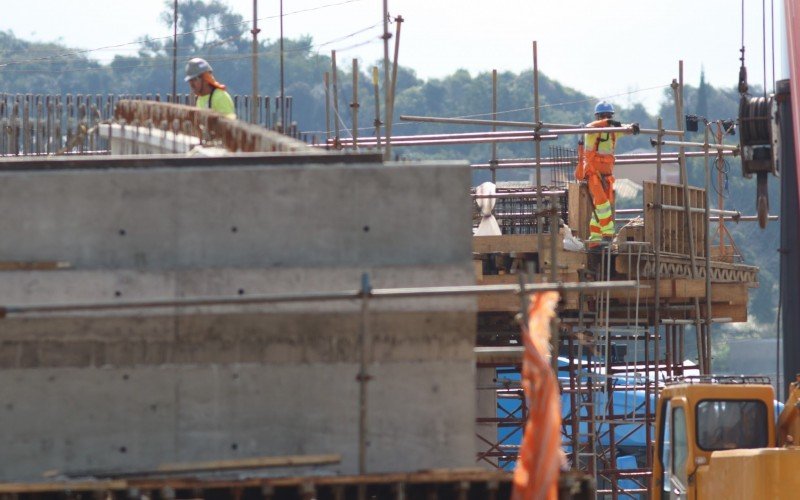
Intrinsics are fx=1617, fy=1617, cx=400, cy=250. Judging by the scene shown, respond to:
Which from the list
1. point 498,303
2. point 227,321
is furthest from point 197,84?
point 227,321

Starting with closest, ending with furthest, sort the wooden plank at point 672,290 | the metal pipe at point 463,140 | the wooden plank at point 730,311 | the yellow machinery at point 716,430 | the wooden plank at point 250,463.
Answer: the wooden plank at point 250,463
the yellow machinery at point 716,430
the metal pipe at point 463,140
the wooden plank at point 672,290
the wooden plank at point 730,311

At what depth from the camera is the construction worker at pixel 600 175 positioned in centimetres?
2248

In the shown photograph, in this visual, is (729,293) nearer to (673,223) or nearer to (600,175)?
(673,223)

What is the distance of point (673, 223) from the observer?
23.2 m

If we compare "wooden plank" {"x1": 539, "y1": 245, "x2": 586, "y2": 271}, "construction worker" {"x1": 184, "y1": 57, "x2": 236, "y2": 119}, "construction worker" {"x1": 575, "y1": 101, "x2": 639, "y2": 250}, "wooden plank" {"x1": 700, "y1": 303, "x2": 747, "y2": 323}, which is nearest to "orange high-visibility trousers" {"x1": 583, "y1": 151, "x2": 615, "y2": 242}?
"construction worker" {"x1": 575, "y1": 101, "x2": 639, "y2": 250}

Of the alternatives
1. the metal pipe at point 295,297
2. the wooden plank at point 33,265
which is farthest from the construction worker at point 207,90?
the metal pipe at point 295,297

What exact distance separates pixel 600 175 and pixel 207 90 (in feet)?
24.9

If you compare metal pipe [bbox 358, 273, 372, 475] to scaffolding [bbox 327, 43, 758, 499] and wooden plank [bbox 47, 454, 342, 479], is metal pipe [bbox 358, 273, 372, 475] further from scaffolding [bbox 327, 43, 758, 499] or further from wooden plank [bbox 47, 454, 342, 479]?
scaffolding [bbox 327, 43, 758, 499]

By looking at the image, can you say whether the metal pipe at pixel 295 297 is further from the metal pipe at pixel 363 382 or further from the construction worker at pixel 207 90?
the construction worker at pixel 207 90

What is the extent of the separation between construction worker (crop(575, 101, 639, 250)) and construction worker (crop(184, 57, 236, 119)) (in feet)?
22.9

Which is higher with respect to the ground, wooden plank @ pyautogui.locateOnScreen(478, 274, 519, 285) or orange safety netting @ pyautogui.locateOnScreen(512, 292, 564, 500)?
wooden plank @ pyautogui.locateOnScreen(478, 274, 519, 285)

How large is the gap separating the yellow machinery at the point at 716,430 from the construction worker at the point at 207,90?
5.40 m

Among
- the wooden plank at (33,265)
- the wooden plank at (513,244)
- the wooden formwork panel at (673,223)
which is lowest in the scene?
the wooden plank at (33,265)

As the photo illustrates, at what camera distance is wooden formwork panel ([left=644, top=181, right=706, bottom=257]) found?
22.4 metres
